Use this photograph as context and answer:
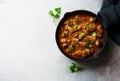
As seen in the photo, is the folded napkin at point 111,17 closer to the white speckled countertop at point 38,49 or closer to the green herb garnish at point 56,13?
the white speckled countertop at point 38,49

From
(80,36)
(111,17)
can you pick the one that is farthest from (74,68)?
(111,17)

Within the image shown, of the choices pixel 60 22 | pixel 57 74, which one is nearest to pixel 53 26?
pixel 60 22

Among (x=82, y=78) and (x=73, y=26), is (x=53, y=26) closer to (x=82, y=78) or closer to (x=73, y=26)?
(x=73, y=26)

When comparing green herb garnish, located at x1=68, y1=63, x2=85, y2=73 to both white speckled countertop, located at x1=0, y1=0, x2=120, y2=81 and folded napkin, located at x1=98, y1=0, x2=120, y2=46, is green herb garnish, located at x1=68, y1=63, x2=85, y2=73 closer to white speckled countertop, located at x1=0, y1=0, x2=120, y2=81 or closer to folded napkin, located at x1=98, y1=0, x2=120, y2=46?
white speckled countertop, located at x1=0, y1=0, x2=120, y2=81

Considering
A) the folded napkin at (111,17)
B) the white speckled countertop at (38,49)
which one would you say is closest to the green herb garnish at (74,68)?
the white speckled countertop at (38,49)

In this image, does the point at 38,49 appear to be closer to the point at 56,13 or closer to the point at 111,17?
the point at 56,13

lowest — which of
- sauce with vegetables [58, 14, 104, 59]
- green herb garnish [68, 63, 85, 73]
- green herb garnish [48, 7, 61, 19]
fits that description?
green herb garnish [68, 63, 85, 73]

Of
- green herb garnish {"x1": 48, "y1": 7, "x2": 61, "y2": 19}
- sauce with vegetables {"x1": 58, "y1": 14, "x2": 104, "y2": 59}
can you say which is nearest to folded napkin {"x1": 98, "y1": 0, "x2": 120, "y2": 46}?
sauce with vegetables {"x1": 58, "y1": 14, "x2": 104, "y2": 59}
